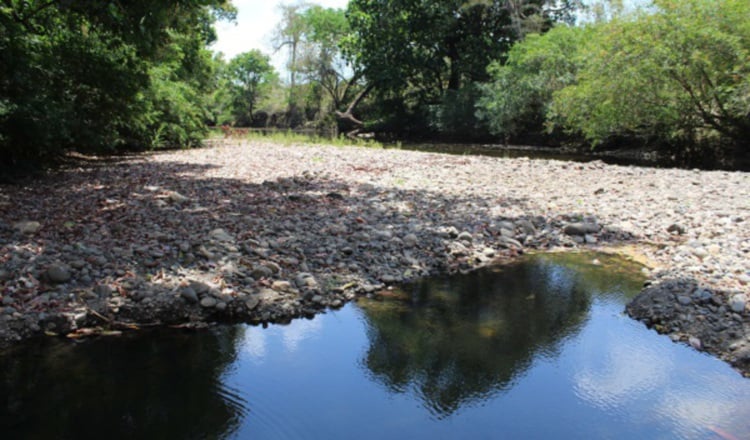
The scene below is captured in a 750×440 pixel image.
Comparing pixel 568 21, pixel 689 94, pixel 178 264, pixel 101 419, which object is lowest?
pixel 101 419

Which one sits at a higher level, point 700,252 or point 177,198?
point 700,252

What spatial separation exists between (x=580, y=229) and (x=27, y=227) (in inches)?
287

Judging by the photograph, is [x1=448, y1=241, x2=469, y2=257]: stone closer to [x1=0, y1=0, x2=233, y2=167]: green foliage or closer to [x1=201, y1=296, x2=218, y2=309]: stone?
[x1=201, y1=296, x2=218, y2=309]: stone

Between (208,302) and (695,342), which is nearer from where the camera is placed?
(695,342)

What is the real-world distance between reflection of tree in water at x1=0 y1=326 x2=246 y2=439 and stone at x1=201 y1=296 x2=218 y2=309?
0.36 metres

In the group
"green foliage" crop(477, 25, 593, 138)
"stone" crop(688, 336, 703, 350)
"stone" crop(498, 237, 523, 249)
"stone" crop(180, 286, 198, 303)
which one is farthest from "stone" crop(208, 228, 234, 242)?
"green foliage" crop(477, 25, 593, 138)

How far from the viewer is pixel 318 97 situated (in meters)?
47.5

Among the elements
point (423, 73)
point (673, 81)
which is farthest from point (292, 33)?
point (673, 81)

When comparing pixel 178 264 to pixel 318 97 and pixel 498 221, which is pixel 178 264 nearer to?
pixel 498 221

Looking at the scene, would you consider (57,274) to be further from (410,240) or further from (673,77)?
(673,77)

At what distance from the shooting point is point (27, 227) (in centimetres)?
591

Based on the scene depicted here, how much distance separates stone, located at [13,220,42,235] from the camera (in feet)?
19.2

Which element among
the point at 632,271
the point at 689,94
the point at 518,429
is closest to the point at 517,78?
the point at 689,94

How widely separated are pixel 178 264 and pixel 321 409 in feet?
8.61
